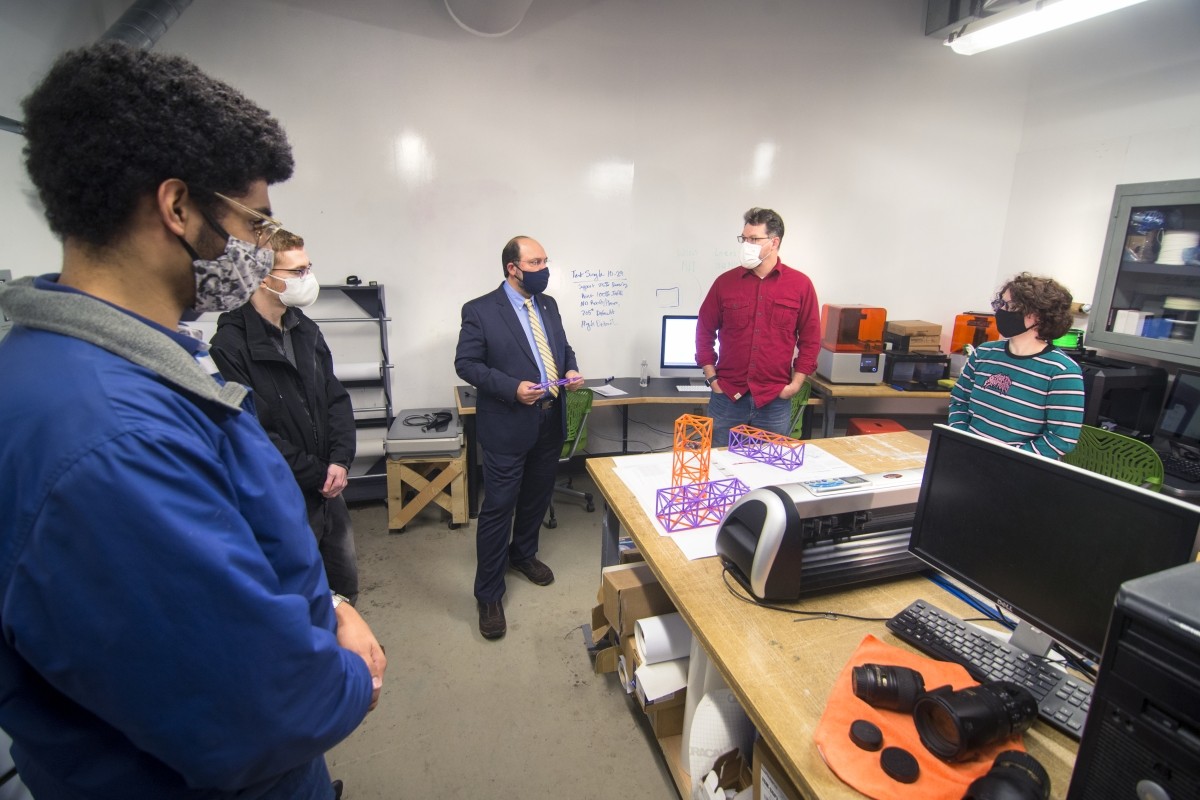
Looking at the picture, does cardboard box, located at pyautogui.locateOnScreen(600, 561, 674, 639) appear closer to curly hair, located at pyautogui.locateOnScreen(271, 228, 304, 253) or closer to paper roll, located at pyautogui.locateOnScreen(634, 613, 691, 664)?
Answer: paper roll, located at pyautogui.locateOnScreen(634, 613, 691, 664)

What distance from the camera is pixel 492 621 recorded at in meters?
2.34

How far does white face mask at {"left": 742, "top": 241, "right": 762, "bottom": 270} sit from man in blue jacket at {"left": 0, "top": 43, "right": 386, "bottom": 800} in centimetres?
236

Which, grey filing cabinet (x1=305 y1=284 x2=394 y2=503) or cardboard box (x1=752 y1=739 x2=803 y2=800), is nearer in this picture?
cardboard box (x1=752 y1=739 x2=803 y2=800)

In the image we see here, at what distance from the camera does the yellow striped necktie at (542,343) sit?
2.41 metres

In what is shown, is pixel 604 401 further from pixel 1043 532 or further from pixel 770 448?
pixel 1043 532

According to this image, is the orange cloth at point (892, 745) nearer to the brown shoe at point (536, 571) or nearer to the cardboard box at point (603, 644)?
the cardboard box at point (603, 644)

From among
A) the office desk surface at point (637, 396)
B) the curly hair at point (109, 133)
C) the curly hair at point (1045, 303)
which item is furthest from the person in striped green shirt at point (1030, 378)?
the curly hair at point (109, 133)

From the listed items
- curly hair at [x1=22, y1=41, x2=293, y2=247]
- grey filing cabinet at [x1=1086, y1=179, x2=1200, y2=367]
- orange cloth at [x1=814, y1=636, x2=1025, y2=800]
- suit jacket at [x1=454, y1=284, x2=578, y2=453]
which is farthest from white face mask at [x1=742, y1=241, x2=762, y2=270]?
curly hair at [x1=22, y1=41, x2=293, y2=247]

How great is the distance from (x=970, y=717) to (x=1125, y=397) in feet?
10.5

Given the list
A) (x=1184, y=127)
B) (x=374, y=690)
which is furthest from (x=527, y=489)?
(x=1184, y=127)

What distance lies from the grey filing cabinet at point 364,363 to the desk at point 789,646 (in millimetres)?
2391

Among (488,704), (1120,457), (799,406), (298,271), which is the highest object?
(298,271)


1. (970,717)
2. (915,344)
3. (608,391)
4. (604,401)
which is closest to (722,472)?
(970,717)

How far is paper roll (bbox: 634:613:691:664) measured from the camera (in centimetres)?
161
